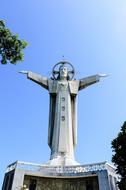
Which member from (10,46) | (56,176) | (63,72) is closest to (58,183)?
(56,176)

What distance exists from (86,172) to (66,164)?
389 centimetres

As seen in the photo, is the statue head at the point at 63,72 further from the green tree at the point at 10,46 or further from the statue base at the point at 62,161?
the green tree at the point at 10,46

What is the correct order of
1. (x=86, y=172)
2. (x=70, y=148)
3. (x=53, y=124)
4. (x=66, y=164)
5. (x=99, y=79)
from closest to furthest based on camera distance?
(x=86, y=172) → (x=66, y=164) → (x=70, y=148) → (x=53, y=124) → (x=99, y=79)

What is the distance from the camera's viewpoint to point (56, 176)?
26.1 meters

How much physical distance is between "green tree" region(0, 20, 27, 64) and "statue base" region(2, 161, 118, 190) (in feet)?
42.7

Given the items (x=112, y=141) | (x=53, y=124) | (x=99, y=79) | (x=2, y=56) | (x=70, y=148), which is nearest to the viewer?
(x=2, y=56)

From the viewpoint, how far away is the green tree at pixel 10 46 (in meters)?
14.8

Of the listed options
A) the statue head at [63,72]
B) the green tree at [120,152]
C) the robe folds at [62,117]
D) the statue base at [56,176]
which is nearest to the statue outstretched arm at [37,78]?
the robe folds at [62,117]

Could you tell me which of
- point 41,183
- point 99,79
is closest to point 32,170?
point 41,183

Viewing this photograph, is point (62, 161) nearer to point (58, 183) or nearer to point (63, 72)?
point (58, 183)

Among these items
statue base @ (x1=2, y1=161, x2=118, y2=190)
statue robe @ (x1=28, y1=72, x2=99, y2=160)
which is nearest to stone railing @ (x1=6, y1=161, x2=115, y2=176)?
statue base @ (x1=2, y1=161, x2=118, y2=190)

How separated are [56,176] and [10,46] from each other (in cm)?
1503

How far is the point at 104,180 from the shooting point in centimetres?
2372

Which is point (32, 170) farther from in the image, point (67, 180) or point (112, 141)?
point (112, 141)
